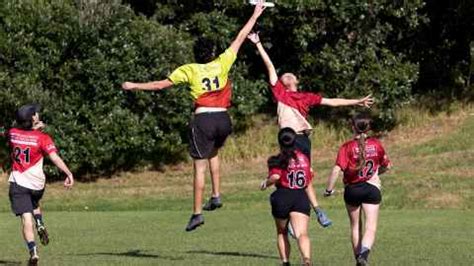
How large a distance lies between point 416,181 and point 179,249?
43.7 ft

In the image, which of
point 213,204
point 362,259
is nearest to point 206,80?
point 213,204

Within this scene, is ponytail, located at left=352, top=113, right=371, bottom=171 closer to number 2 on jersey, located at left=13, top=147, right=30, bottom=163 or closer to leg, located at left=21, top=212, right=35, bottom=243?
number 2 on jersey, located at left=13, top=147, right=30, bottom=163

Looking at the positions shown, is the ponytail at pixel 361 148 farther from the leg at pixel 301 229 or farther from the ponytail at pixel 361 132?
the leg at pixel 301 229

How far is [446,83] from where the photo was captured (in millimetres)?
37938

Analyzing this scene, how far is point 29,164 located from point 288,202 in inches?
150

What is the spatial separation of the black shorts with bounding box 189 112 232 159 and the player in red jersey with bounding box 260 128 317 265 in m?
2.36

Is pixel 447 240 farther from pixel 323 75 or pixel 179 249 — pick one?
pixel 323 75

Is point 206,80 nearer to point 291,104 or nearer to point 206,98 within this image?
point 206,98

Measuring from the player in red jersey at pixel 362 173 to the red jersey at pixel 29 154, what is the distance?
3.90 metres

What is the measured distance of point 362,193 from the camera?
13.4 meters

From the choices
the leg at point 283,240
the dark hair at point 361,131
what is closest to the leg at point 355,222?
the dark hair at point 361,131

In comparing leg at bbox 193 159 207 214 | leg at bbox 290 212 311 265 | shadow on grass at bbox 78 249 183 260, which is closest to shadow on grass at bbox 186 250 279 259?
shadow on grass at bbox 78 249 183 260

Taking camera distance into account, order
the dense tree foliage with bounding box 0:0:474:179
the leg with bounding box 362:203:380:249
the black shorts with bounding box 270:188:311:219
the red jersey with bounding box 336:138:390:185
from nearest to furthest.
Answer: the black shorts with bounding box 270:188:311:219, the red jersey with bounding box 336:138:390:185, the leg with bounding box 362:203:380:249, the dense tree foliage with bounding box 0:0:474:179

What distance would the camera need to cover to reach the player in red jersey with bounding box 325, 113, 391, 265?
43.2ft
